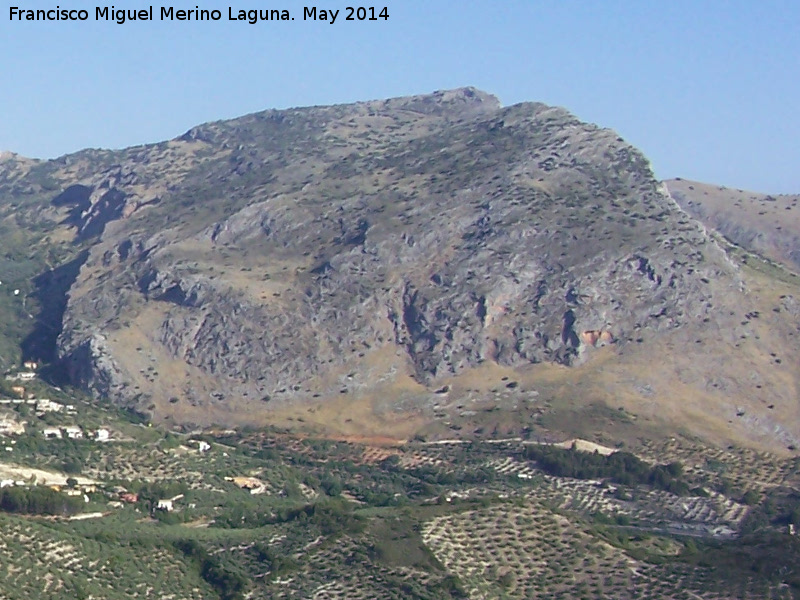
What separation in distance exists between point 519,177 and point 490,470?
180 ft

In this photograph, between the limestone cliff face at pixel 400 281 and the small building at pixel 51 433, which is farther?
the limestone cliff face at pixel 400 281

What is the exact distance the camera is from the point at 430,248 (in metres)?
167

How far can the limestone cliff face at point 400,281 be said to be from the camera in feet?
510

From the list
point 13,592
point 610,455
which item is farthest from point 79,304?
point 13,592

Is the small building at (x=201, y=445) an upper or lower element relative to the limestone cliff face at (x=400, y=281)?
lower

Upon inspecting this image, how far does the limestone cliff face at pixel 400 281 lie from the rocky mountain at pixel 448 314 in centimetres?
23

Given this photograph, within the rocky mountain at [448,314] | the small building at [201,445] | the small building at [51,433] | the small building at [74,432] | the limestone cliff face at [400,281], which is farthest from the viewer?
the limestone cliff face at [400,281]

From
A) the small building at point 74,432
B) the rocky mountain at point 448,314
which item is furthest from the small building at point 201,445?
the rocky mountain at point 448,314

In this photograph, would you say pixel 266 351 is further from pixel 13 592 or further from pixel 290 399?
pixel 13 592

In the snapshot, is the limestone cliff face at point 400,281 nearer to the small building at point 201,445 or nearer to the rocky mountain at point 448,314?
the rocky mountain at point 448,314

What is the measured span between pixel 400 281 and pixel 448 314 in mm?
7591

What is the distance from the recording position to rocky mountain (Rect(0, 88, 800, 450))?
14825cm

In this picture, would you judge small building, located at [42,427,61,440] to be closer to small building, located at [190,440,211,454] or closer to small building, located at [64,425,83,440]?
small building, located at [64,425,83,440]

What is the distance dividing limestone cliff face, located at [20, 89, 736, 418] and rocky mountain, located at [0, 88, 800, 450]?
232 millimetres
